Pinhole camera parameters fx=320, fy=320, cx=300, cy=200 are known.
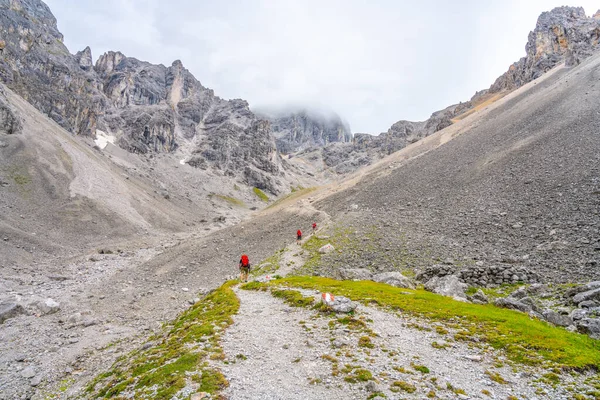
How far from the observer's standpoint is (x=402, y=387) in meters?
10.9

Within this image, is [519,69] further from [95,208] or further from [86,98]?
[86,98]

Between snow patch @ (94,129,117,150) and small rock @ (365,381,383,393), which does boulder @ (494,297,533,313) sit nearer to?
small rock @ (365,381,383,393)

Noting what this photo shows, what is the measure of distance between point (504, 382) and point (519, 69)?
198m

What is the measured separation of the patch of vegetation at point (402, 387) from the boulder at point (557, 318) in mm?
11398

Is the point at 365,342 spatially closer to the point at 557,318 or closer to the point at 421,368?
the point at 421,368

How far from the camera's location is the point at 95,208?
76.6m

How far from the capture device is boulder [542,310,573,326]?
54.6 ft

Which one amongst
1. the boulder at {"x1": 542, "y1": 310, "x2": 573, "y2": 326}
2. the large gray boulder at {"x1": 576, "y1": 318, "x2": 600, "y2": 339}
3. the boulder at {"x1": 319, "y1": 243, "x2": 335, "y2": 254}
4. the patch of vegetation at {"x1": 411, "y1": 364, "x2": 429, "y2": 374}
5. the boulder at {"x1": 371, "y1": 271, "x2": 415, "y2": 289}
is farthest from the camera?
the boulder at {"x1": 319, "y1": 243, "x2": 335, "y2": 254}

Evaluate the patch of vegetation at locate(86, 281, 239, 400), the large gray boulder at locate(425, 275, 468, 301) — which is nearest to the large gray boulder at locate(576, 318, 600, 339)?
the large gray boulder at locate(425, 275, 468, 301)

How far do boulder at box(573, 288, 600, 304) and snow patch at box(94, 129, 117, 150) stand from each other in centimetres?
17975

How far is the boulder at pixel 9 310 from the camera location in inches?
1131

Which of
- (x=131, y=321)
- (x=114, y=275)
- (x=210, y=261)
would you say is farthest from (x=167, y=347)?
(x=114, y=275)

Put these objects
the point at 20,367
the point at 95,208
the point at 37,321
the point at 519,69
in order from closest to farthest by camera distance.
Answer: the point at 20,367
the point at 37,321
the point at 95,208
the point at 519,69

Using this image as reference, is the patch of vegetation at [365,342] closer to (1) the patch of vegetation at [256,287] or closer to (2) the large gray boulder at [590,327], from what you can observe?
(2) the large gray boulder at [590,327]
